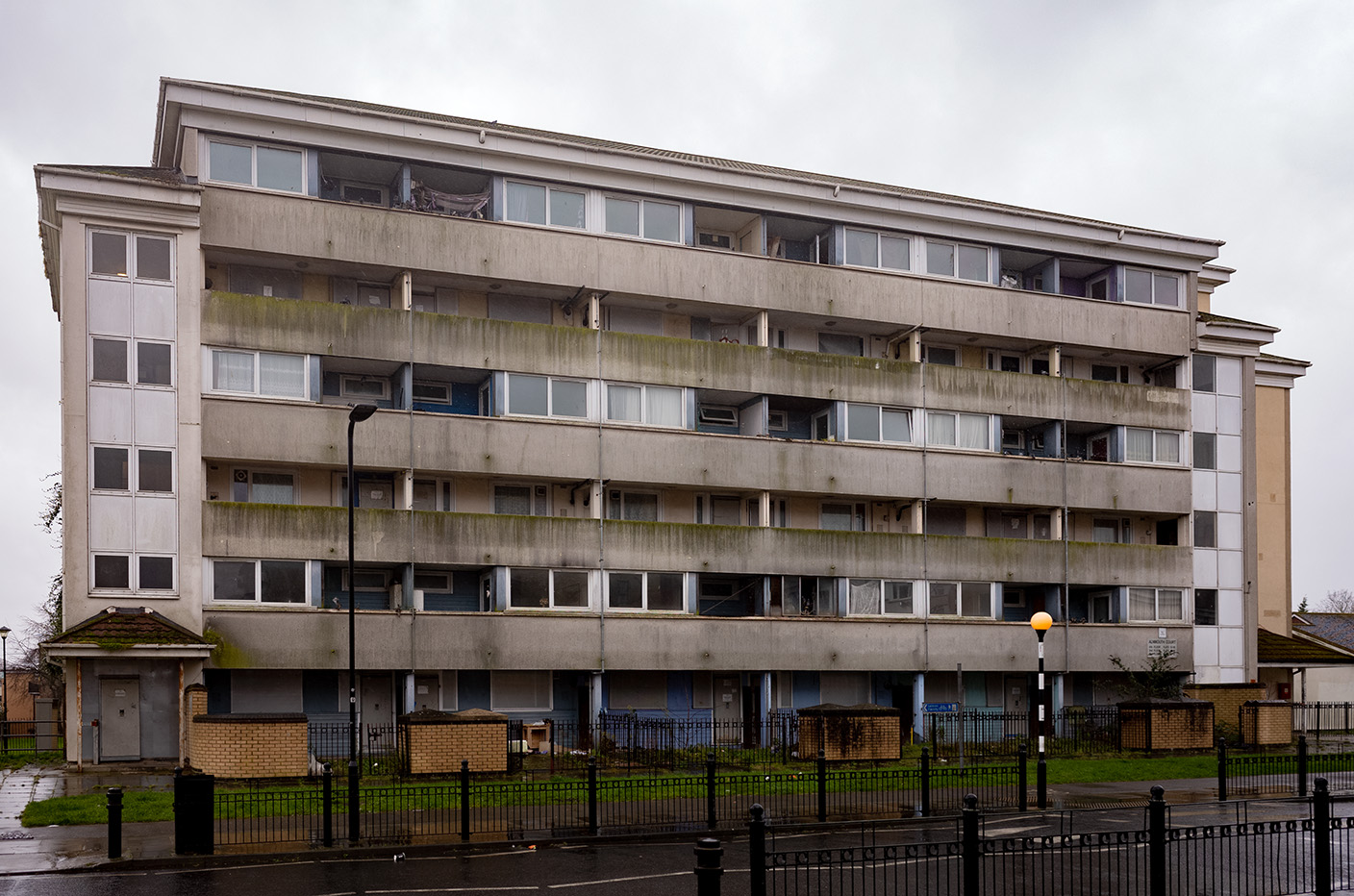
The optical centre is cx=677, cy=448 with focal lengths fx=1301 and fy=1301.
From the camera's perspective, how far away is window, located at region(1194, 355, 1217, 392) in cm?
5234

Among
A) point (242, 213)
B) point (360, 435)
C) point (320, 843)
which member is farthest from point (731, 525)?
point (320, 843)

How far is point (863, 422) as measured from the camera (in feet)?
150

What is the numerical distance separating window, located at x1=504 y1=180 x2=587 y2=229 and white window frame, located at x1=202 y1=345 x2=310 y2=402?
8.15 metres

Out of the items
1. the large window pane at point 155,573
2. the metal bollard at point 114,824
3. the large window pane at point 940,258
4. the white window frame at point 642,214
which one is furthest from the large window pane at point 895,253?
the metal bollard at point 114,824

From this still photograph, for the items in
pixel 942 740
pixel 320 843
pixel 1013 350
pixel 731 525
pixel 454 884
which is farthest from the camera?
pixel 1013 350

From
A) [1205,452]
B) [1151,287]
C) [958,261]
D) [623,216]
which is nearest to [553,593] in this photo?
[623,216]

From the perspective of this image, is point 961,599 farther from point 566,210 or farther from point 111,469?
point 111,469

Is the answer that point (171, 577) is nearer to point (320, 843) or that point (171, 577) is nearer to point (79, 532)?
point (79, 532)

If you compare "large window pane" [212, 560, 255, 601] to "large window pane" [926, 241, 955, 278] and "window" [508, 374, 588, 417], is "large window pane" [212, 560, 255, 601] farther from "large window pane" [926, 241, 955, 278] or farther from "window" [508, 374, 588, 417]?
"large window pane" [926, 241, 955, 278]

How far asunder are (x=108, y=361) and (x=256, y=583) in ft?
24.4

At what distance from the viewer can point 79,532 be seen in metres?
35.3

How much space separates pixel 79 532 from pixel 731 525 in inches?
778

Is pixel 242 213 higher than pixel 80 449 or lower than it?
higher

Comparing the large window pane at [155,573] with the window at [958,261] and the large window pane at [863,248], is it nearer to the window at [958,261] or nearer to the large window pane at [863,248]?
the large window pane at [863,248]
